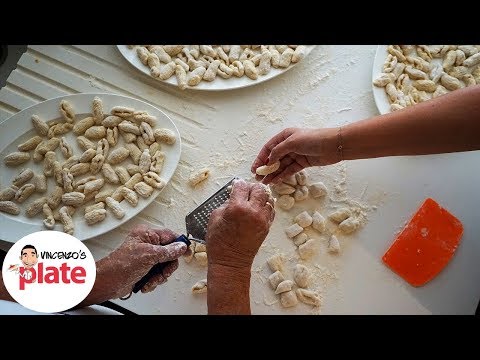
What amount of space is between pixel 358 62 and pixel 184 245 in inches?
30.0

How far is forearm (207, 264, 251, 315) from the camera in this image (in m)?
0.94

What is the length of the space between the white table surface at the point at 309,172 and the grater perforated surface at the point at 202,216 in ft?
0.35

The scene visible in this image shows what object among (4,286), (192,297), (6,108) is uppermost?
(6,108)

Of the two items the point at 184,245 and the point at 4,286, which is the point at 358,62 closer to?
the point at 184,245

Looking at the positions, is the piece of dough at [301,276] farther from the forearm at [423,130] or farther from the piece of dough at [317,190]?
the forearm at [423,130]

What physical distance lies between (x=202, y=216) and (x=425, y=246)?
554 millimetres

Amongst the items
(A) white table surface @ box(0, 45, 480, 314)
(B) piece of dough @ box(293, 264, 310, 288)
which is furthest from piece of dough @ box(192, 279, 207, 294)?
(B) piece of dough @ box(293, 264, 310, 288)

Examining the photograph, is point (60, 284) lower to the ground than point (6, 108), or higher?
lower

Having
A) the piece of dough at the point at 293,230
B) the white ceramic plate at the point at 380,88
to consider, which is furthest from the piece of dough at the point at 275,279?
the white ceramic plate at the point at 380,88

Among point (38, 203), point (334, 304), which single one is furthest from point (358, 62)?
point (38, 203)

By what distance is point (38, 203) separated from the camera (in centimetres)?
113

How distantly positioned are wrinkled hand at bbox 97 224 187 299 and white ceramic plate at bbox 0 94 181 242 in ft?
0.43

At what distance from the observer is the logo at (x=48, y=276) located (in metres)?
0.93

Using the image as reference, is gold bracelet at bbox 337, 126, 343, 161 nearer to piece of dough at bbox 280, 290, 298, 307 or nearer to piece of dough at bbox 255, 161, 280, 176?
piece of dough at bbox 255, 161, 280, 176
